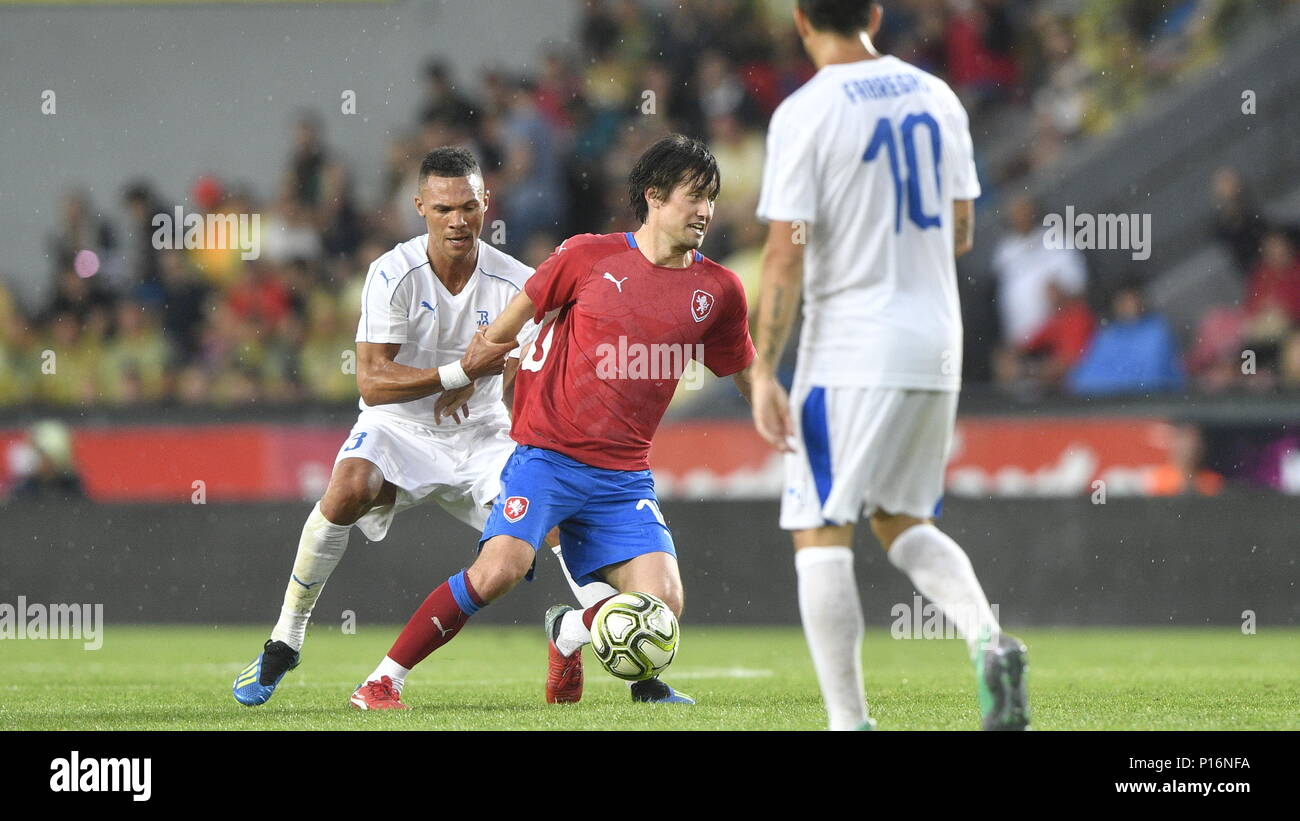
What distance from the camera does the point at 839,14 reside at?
4430 mm

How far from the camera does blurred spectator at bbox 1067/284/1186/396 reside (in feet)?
37.0

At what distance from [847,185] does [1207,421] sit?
7.20m

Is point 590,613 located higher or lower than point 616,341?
lower

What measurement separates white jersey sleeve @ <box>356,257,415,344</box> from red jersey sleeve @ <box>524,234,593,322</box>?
2.46 feet

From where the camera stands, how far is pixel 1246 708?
224 inches

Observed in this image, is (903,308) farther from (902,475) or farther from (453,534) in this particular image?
(453,534)

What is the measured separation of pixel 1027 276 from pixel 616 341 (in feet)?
22.5

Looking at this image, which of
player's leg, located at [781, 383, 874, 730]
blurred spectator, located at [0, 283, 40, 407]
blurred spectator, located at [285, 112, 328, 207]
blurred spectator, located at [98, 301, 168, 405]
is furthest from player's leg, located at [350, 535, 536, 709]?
blurred spectator, located at [285, 112, 328, 207]

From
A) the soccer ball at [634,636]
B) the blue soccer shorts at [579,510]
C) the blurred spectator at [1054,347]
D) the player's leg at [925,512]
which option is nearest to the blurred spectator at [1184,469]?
the blurred spectator at [1054,347]

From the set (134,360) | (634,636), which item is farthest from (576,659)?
(134,360)

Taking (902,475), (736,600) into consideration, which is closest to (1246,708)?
(902,475)

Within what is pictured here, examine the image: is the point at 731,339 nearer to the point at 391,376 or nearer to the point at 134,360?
the point at 391,376

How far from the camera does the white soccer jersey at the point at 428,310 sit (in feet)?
20.9

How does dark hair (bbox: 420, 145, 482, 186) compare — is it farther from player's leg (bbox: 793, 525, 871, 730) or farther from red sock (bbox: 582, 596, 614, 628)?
player's leg (bbox: 793, 525, 871, 730)
